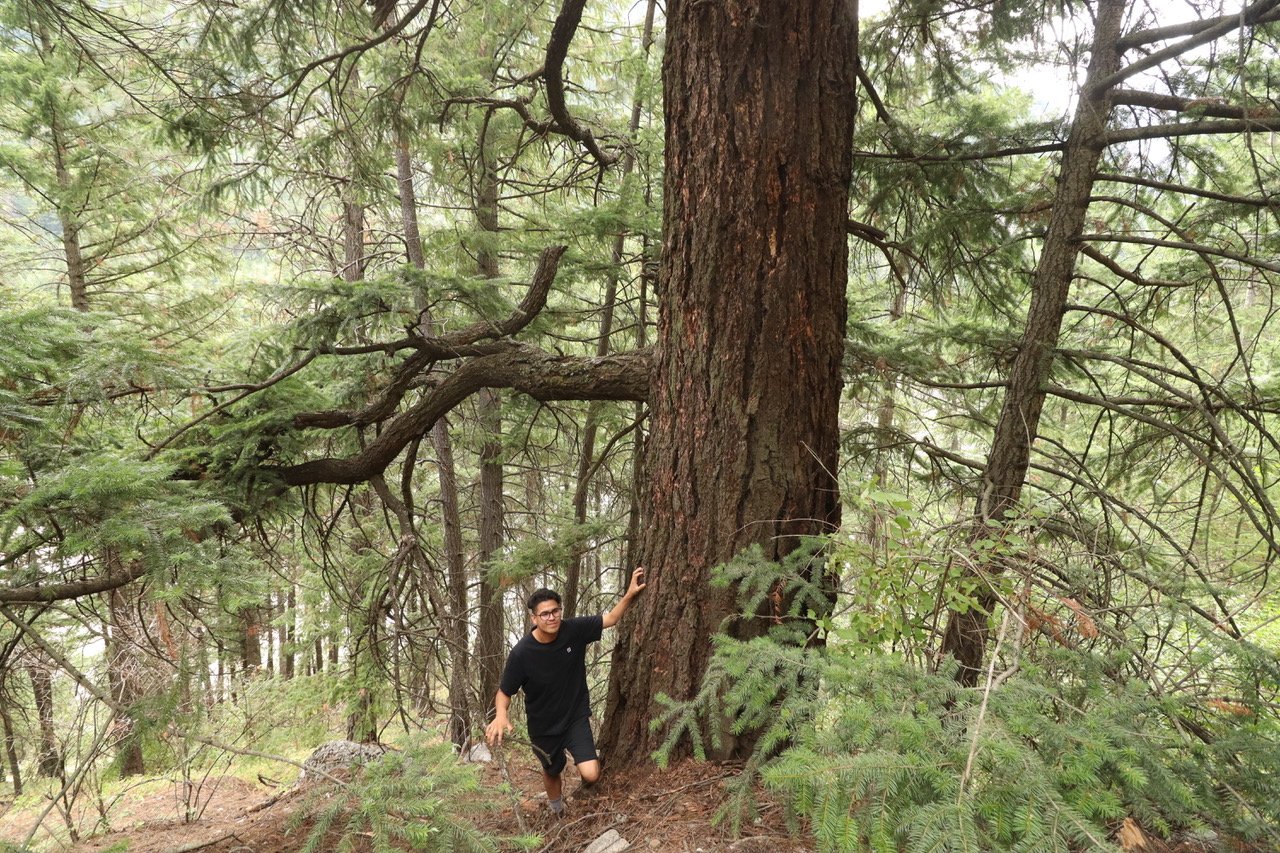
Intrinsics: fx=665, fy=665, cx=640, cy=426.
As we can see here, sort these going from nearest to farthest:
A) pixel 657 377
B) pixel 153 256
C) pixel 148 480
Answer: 1. pixel 148 480
2. pixel 657 377
3. pixel 153 256

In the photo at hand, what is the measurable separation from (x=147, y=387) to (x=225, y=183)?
156 inches

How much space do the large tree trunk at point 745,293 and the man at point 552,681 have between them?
878 mm

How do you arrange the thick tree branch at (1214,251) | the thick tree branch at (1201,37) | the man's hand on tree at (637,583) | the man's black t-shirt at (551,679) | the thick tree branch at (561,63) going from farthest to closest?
1. the man's black t-shirt at (551,679)
2. the thick tree branch at (561,63)
3. the man's hand on tree at (637,583)
4. the thick tree branch at (1214,251)
5. the thick tree branch at (1201,37)

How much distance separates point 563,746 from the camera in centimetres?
416

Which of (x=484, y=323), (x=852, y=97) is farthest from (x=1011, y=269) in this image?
(x=484, y=323)

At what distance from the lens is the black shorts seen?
13.0 ft

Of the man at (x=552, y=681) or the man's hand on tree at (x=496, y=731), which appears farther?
the man at (x=552, y=681)

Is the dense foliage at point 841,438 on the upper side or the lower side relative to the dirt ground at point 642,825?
upper

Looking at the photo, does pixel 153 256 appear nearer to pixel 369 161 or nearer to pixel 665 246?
pixel 369 161

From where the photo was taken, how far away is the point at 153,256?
10.8 m

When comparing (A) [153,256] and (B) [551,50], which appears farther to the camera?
(A) [153,256]

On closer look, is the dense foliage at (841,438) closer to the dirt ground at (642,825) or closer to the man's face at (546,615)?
the dirt ground at (642,825)

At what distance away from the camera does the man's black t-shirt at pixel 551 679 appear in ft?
14.0

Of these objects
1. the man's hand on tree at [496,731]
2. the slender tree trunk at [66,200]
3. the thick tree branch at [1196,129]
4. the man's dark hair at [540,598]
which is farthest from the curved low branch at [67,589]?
the slender tree trunk at [66,200]
